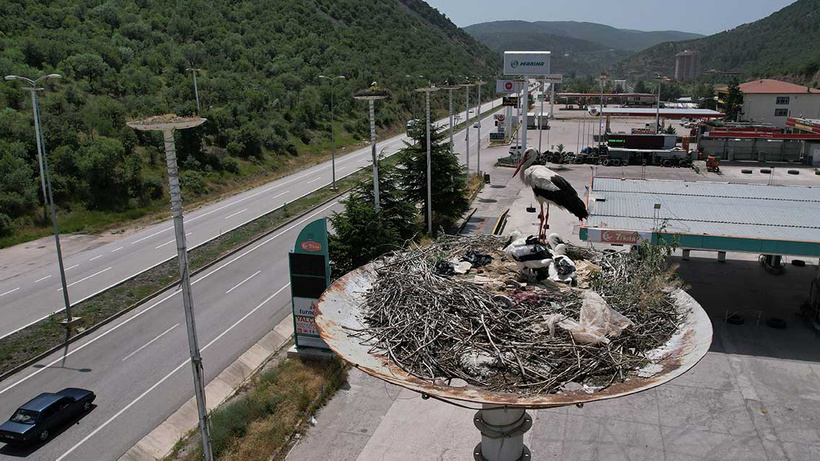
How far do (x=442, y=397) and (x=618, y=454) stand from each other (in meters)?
11.5

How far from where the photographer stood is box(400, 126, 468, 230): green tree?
39.9 m

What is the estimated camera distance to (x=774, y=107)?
93.1 meters

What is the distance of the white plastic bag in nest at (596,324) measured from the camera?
31.3ft

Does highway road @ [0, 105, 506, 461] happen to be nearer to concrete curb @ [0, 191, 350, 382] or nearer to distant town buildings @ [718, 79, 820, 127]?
concrete curb @ [0, 191, 350, 382]

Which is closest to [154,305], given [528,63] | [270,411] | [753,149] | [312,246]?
[312,246]

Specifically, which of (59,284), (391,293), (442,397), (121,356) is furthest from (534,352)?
(59,284)

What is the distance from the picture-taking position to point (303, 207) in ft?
159

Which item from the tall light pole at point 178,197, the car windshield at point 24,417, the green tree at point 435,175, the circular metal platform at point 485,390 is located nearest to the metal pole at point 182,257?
the tall light pole at point 178,197

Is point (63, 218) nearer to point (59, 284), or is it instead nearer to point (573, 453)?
point (59, 284)

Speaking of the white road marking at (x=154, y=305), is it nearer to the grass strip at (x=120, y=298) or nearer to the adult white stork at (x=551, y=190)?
the grass strip at (x=120, y=298)

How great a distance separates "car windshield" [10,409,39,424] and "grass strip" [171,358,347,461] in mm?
5070

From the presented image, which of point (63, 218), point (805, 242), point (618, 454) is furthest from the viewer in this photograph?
point (63, 218)

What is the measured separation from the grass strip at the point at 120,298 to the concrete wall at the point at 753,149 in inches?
1968

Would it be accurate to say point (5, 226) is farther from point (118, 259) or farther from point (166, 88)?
point (166, 88)
